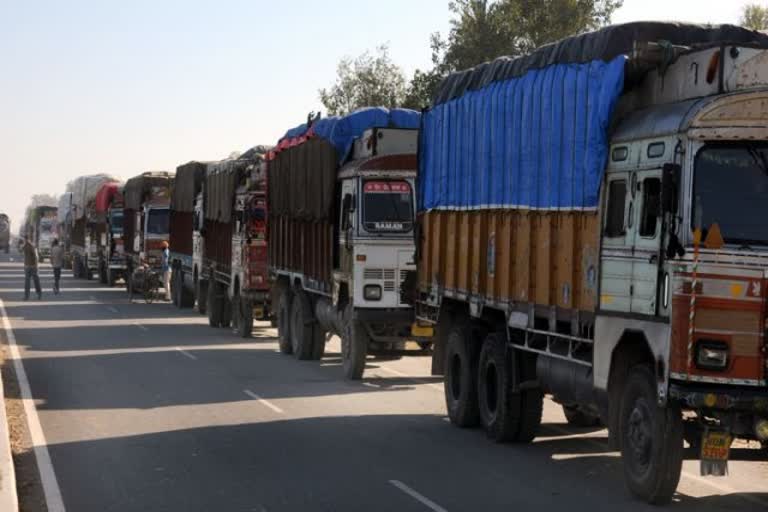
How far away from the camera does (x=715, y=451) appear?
35.1 feet

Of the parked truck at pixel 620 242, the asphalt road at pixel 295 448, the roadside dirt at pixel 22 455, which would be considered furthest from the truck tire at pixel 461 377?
the roadside dirt at pixel 22 455

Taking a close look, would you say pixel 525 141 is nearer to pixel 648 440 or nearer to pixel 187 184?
pixel 648 440

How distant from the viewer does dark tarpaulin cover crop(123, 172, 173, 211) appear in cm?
4950

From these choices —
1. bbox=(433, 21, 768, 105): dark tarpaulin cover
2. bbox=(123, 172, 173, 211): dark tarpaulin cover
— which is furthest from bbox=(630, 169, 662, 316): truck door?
bbox=(123, 172, 173, 211): dark tarpaulin cover

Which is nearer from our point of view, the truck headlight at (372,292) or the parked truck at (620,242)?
the parked truck at (620,242)

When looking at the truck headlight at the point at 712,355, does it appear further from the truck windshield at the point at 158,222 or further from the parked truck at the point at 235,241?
the truck windshield at the point at 158,222

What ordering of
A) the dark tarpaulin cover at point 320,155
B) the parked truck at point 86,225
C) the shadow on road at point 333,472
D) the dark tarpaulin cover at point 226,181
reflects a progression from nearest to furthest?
the shadow on road at point 333,472 < the dark tarpaulin cover at point 320,155 < the dark tarpaulin cover at point 226,181 < the parked truck at point 86,225

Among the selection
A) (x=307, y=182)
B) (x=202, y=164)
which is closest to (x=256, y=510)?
(x=307, y=182)

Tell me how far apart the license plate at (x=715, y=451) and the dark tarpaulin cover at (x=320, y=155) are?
11.1 metres

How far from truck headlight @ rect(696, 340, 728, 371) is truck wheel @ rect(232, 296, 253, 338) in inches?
810

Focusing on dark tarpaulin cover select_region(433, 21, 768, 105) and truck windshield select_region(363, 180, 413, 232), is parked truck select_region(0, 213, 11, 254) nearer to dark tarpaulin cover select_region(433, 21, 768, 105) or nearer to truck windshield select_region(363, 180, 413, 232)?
truck windshield select_region(363, 180, 413, 232)

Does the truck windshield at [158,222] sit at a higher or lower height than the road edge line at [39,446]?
higher

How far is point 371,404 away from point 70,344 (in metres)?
11.3

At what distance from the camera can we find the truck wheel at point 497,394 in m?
14.9
